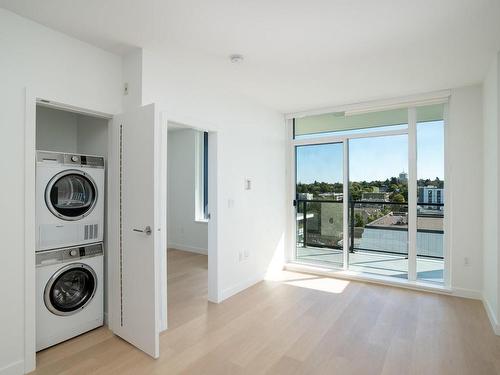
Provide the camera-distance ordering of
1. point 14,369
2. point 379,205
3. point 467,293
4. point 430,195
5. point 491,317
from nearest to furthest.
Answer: point 14,369, point 491,317, point 467,293, point 430,195, point 379,205

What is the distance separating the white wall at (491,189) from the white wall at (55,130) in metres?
4.20

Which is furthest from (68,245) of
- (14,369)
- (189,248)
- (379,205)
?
(379,205)

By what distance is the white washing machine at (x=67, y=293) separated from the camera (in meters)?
2.39

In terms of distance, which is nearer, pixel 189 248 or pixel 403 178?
pixel 403 178

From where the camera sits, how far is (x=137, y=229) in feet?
8.02

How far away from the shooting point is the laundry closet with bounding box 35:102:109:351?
2.40m

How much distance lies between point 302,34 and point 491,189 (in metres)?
2.47

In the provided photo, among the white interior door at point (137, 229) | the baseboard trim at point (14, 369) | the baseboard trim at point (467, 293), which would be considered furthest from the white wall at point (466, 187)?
the baseboard trim at point (14, 369)

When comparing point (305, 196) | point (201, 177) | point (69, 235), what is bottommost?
point (69, 235)

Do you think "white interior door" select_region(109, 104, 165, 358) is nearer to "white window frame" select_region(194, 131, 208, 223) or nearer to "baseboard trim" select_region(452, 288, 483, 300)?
"white window frame" select_region(194, 131, 208, 223)

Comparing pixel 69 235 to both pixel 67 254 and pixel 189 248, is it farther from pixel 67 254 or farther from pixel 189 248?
pixel 189 248

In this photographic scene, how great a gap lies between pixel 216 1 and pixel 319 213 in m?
3.50

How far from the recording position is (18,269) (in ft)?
6.97

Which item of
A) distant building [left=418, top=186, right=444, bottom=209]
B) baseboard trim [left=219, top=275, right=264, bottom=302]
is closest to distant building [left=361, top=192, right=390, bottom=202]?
distant building [left=418, top=186, right=444, bottom=209]
